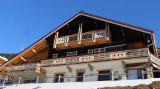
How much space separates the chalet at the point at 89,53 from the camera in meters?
21.2

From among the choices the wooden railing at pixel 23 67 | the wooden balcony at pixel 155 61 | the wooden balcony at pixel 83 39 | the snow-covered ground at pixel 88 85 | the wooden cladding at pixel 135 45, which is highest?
the wooden balcony at pixel 83 39

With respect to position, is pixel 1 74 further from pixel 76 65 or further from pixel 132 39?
pixel 132 39

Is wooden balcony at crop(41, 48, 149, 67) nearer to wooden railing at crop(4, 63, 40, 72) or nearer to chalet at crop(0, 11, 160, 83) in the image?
chalet at crop(0, 11, 160, 83)

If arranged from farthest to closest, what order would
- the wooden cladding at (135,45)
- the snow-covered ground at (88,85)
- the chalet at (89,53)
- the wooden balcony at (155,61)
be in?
1. the wooden cladding at (135,45)
2. the chalet at (89,53)
3. the wooden balcony at (155,61)
4. the snow-covered ground at (88,85)

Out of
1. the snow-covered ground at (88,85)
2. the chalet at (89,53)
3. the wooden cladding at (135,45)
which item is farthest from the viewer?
the wooden cladding at (135,45)

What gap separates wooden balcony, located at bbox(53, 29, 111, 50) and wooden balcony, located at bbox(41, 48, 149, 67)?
78.2 inches

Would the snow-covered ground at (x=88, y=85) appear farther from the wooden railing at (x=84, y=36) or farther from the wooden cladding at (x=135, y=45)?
the wooden railing at (x=84, y=36)

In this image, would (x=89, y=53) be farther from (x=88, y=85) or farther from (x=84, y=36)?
(x=88, y=85)

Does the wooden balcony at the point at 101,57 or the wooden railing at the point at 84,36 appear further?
the wooden railing at the point at 84,36

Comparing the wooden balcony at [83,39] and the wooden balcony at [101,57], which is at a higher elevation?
the wooden balcony at [83,39]

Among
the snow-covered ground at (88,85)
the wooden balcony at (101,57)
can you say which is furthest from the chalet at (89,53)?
the snow-covered ground at (88,85)

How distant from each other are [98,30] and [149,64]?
675cm

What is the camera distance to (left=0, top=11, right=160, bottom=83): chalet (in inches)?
835

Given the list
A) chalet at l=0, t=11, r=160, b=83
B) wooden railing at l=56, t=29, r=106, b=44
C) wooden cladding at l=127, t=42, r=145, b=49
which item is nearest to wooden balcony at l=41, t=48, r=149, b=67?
chalet at l=0, t=11, r=160, b=83
